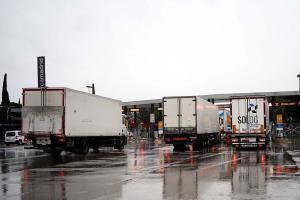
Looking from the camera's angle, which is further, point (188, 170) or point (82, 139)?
point (82, 139)

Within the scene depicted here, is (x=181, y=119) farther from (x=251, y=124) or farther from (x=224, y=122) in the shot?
(x=224, y=122)

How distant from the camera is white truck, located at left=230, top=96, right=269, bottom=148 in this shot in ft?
110

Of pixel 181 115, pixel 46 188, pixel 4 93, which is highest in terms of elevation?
pixel 4 93

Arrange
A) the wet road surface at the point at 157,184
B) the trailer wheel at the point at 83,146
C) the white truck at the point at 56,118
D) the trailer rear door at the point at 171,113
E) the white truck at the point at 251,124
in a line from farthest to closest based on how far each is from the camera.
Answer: the trailer rear door at the point at 171,113 → the white truck at the point at 251,124 → the trailer wheel at the point at 83,146 → the white truck at the point at 56,118 → the wet road surface at the point at 157,184

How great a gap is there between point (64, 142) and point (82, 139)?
338 cm

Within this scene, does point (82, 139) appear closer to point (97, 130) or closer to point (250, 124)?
point (97, 130)

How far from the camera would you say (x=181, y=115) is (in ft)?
115

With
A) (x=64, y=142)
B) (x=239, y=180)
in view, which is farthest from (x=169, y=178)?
(x=64, y=142)

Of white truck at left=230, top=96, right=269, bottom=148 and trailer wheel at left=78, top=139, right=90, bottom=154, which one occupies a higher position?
white truck at left=230, top=96, right=269, bottom=148

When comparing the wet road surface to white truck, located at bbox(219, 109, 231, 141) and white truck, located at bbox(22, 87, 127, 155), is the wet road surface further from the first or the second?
white truck, located at bbox(219, 109, 231, 141)

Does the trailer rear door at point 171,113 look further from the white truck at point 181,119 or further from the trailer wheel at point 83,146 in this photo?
the trailer wheel at point 83,146

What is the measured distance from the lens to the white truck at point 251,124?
110ft

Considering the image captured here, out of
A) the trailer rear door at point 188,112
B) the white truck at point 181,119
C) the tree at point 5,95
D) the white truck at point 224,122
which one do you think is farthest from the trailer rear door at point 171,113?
the tree at point 5,95

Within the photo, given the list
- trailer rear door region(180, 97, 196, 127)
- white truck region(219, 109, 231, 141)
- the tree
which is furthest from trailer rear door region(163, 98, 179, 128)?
the tree
